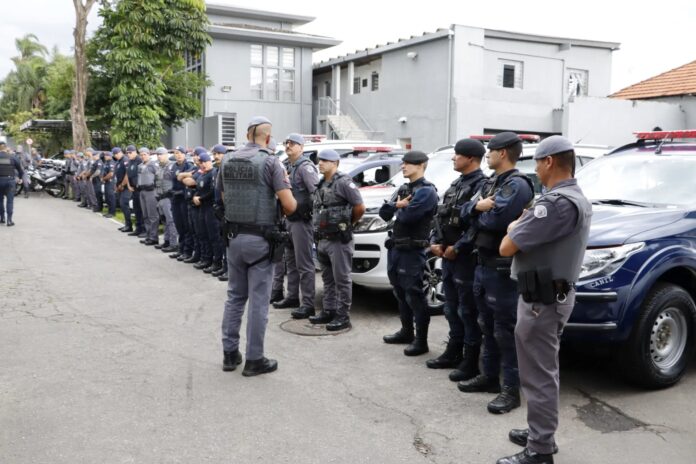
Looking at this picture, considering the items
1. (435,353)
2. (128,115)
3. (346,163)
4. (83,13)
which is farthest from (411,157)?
(83,13)

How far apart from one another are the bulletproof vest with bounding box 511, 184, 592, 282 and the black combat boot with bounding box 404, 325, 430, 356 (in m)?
2.45

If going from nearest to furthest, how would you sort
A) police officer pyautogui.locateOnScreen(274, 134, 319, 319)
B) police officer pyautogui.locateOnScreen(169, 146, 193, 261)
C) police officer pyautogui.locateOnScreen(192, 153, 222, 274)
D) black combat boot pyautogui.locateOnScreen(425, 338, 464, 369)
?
black combat boot pyautogui.locateOnScreen(425, 338, 464, 369) → police officer pyautogui.locateOnScreen(274, 134, 319, 319) → police officer pyautogui.locateOnScreen(192, 153, 222, 274) → police officer pyautogui.locateOnScreen(169, 146, 193, 261)

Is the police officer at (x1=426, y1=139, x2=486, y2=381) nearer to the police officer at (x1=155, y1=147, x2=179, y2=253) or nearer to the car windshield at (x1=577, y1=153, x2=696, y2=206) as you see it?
the car windshield at (x1=577, y1=153, x2=696, y2=206)

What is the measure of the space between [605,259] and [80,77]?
2433 centimetres

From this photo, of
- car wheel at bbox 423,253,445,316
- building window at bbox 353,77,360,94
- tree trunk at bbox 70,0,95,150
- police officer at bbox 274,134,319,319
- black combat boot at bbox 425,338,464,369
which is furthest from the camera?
building window at bbox 353,77,360,94

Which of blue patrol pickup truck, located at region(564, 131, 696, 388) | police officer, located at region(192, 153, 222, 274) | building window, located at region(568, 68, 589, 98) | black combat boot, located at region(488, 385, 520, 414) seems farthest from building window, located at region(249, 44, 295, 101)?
black combat boot, located at region(488, 385, 520, 414)

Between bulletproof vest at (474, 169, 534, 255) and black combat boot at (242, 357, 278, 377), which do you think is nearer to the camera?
bulletproof vest at (474, 169, 534, 255)

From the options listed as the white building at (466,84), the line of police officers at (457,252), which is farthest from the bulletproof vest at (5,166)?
the white building at (466,84)

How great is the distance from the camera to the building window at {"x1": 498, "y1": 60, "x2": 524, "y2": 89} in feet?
84.3

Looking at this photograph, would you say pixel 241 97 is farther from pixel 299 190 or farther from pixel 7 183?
pixel 299 190

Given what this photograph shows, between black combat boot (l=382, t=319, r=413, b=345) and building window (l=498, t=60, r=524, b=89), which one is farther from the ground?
building window (l=498, t=60, r=524, b=89)

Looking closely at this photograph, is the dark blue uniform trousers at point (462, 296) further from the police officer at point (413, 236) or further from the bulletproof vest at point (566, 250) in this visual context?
the bulletproof vest at point (566, 250)

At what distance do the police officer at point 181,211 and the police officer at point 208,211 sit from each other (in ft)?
3.15

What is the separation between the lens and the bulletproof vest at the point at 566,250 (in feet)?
12.0
